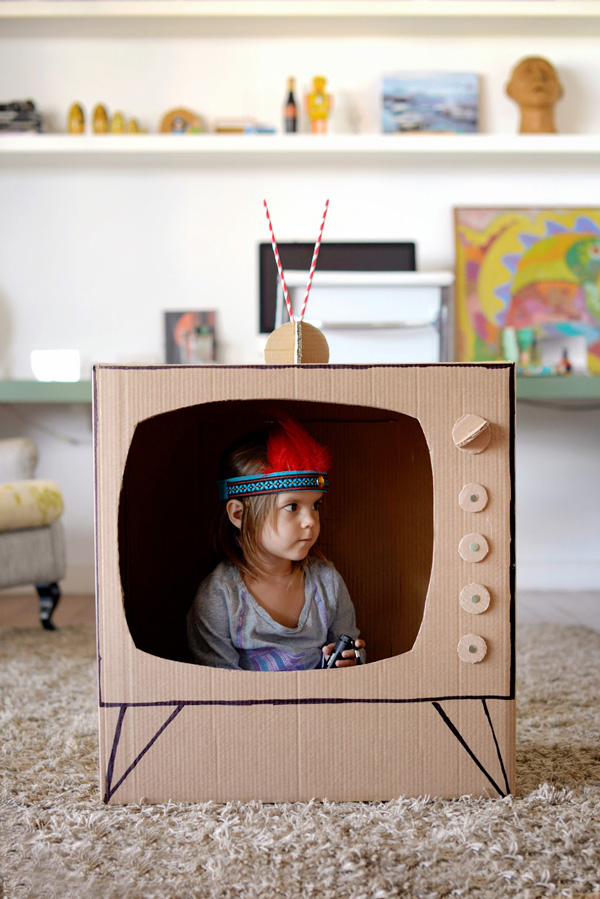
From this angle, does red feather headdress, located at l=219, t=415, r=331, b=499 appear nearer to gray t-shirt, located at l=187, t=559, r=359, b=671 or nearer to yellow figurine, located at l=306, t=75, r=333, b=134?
gray t-shirt, located at l=187, t=559, r=359, b=671

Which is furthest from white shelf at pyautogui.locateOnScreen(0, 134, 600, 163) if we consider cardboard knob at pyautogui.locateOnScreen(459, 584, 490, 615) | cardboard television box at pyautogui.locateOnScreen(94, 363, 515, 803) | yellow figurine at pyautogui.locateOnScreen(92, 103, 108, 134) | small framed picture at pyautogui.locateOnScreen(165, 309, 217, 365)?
cardboard knob at pyautogui.locateOnScreen(459, 584, 490, 615)

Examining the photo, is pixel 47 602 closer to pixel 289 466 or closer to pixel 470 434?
pixel 289 466

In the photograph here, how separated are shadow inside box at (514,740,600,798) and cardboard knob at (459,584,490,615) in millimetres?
227

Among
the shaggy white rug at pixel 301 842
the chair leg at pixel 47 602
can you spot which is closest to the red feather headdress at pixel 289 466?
the shaggy white rug at pixel 301 842

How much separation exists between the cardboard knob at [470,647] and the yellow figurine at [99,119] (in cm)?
219

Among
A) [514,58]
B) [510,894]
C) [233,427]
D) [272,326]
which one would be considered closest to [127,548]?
[233,427]

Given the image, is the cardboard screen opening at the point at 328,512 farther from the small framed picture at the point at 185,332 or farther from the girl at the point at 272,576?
the small framed picture at the point at 185,332

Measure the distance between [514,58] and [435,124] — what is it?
37 cm

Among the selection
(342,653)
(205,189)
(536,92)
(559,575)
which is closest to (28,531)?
(342,653)

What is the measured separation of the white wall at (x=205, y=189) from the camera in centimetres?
261

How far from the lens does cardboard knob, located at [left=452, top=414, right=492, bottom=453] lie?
838mm

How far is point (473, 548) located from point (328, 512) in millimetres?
481

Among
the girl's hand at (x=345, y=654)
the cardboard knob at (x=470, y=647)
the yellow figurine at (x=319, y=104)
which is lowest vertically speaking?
the girl's hand at (x=345, y=654)

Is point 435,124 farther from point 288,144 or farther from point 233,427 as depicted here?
point 233,427
